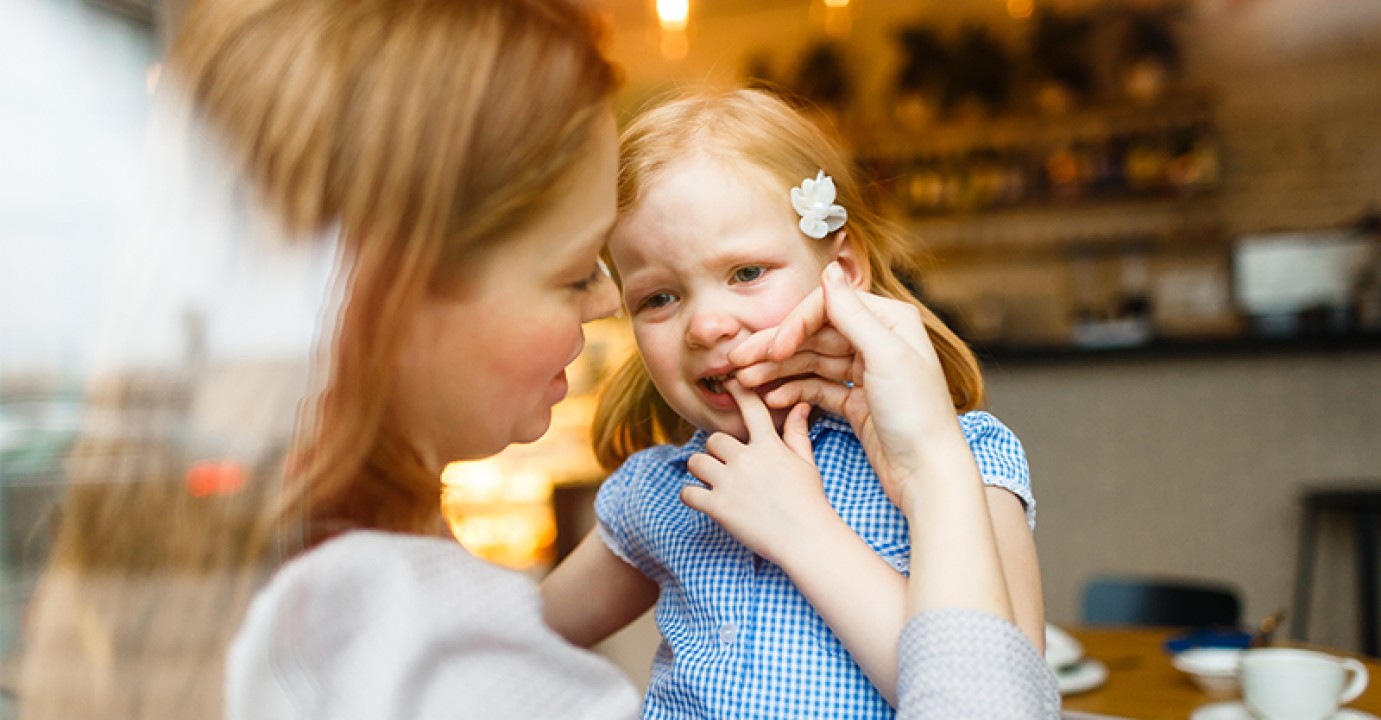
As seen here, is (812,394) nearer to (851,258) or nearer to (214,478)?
(851,258)

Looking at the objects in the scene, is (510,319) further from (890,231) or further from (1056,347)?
(1056,347)

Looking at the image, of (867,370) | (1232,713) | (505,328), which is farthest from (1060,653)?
(505,328)

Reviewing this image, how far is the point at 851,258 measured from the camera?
43.9 inches

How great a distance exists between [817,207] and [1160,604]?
2.03 metres

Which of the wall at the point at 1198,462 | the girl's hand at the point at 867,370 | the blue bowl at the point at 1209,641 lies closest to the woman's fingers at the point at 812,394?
the girl's hand at the point at 867,370

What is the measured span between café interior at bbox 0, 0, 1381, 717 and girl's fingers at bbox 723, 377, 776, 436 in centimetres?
39

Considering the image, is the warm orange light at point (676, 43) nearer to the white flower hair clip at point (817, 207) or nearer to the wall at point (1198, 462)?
the wall at point (1198, 462)

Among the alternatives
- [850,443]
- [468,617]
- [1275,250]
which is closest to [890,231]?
[850,443]

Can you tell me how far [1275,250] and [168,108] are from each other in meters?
5.55

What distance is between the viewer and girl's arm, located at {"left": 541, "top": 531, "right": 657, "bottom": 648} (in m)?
1.25

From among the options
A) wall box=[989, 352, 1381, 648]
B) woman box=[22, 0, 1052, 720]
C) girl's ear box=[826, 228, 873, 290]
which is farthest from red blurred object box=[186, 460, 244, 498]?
wall box=[989, 352, 1381, 648]

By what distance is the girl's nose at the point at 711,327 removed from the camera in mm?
991

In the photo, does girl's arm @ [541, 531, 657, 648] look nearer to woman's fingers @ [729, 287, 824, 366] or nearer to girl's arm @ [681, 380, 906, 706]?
girl's arm @ [681, 380, 906, 706]

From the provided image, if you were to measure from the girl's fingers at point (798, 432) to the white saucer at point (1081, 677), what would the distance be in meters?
0.89
